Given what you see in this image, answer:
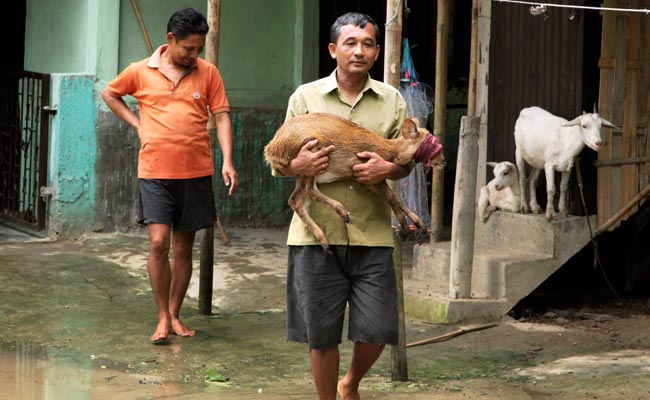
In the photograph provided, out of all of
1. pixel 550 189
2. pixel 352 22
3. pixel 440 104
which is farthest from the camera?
pixel 440 104

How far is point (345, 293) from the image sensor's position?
4695mm

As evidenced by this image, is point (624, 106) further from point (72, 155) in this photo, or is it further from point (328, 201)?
point (72, 155)

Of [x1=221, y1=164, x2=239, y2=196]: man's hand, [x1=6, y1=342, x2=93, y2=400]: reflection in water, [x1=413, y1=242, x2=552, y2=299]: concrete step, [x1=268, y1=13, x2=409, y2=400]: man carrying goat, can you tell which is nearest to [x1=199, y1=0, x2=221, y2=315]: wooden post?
[x1=221, y1=164, x2=239, y2=196]: man's hand

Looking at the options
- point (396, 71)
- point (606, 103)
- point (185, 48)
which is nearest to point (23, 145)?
point (185, 48)

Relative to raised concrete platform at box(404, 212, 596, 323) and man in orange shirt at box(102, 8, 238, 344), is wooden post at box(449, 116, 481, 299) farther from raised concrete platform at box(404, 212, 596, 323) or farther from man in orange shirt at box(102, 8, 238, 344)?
man in orange shirt at box(102, 8, 238, 344)

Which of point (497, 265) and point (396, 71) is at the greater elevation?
point (396, 71)

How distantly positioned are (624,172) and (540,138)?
0.70 m

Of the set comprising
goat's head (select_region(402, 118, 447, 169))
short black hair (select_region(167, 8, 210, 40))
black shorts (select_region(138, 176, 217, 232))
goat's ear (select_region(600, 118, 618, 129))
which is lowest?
black shorts (select_region(138, 176, 217, 232))

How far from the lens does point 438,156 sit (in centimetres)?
477

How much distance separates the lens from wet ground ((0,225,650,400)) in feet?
18.2

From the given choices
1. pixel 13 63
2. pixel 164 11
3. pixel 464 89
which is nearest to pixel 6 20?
pixel 13 63

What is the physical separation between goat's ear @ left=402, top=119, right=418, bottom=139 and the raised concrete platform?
2.74 metres

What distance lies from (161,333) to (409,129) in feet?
8.30

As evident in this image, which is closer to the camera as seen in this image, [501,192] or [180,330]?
[180,330]
